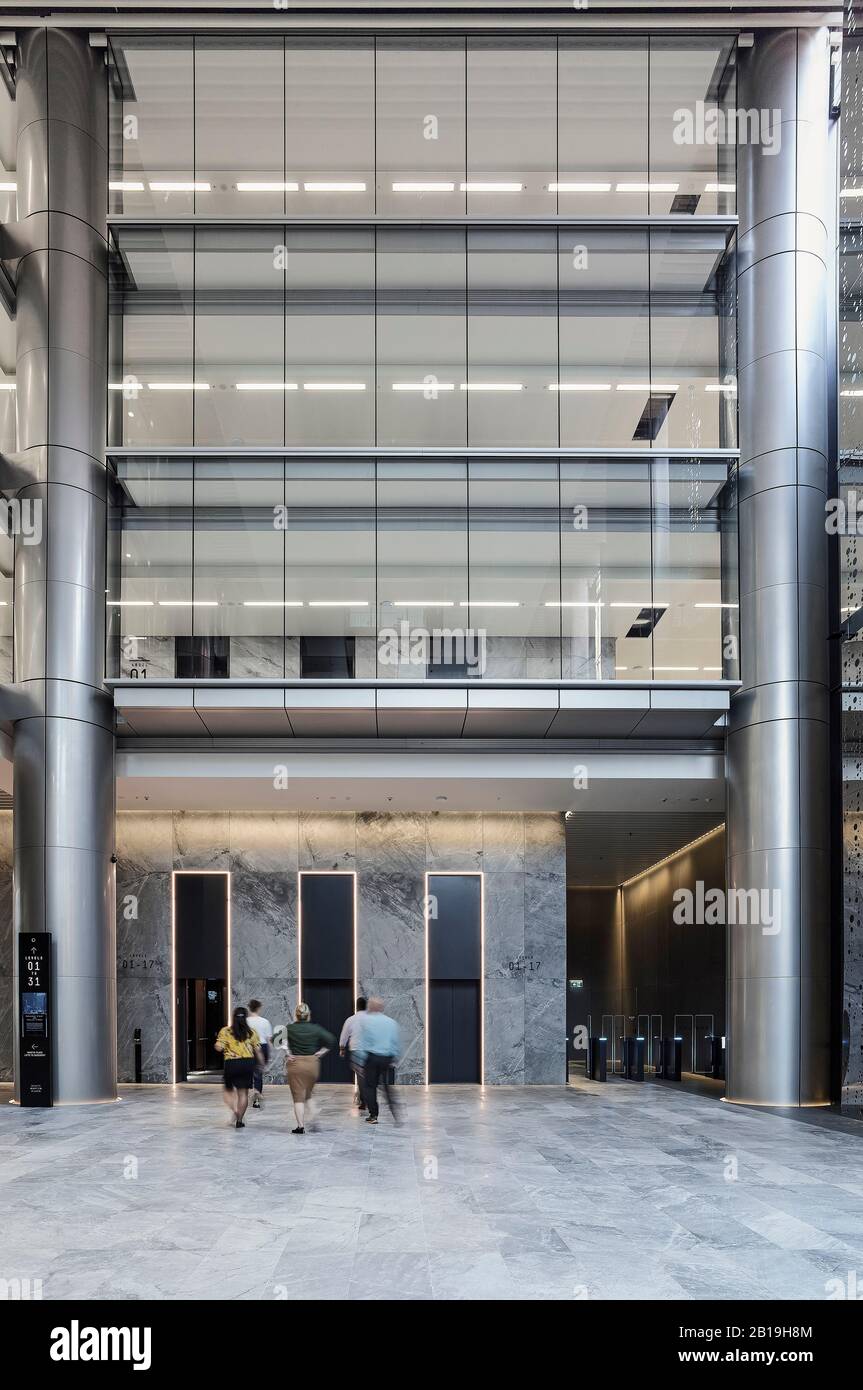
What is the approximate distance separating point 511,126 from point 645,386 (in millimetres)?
5289

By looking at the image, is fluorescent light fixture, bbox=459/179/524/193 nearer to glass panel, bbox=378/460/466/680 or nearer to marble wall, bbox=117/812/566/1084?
glass panel, bbox=378/460/466/680

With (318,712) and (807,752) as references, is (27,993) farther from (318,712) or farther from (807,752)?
(807,752)

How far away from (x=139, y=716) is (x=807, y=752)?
11.0 metres

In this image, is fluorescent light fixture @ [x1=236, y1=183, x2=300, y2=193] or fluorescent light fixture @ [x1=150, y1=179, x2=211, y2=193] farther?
fluorescent light fixture @ [x1=236, y1=183, x2=300, y2=193]

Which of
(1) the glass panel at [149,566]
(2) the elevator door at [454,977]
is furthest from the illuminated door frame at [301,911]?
(1) the glass panel at [149,566]

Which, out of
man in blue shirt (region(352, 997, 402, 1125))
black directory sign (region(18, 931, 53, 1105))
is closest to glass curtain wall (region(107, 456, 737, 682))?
black directory sign (region(18, 931, 53, 1105))

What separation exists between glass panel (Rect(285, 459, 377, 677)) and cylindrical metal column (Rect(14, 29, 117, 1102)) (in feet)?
10.5

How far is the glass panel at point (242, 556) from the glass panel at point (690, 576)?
6429 mm

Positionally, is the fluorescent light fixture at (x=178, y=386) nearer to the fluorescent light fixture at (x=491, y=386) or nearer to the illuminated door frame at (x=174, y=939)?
the fluorescent light fixture at (x=491, y=386)

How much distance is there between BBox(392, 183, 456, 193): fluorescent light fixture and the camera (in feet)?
70.8

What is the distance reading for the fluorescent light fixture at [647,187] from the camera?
2147 cm

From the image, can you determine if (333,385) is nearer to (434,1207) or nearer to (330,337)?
(330,337)

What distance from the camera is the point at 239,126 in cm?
2131
